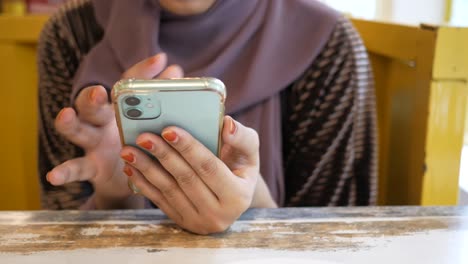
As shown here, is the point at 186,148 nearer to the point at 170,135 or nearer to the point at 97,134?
the point at 170,135

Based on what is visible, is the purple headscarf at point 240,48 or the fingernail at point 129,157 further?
the purple headscarf at point 240,48

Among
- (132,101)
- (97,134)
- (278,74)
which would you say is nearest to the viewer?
(132,101)

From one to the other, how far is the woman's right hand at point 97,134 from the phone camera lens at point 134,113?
0.08 m

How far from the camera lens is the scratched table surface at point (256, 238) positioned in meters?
0.35

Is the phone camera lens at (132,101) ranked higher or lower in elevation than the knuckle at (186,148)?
higher

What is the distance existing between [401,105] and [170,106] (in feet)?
1.54

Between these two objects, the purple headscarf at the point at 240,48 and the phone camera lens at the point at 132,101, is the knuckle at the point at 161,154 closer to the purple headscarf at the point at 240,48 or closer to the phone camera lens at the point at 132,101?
the phone camera lens at the point at 132,101

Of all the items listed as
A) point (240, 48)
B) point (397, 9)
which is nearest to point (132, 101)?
point (240, 48)

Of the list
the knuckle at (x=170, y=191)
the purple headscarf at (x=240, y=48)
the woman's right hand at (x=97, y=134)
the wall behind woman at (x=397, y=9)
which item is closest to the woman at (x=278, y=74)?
the purple headscarf at (x=240, y=48)

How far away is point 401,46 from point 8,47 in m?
0.73

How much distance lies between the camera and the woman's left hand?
36cm

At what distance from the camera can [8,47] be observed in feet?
3.10

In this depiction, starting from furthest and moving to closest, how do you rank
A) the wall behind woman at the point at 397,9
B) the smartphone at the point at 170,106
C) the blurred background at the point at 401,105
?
the wall behind woman at the point at 397,9, the blurred background at the point at 401,105, the smartphone at the point at 170,106

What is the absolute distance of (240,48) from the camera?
64 centimetres
